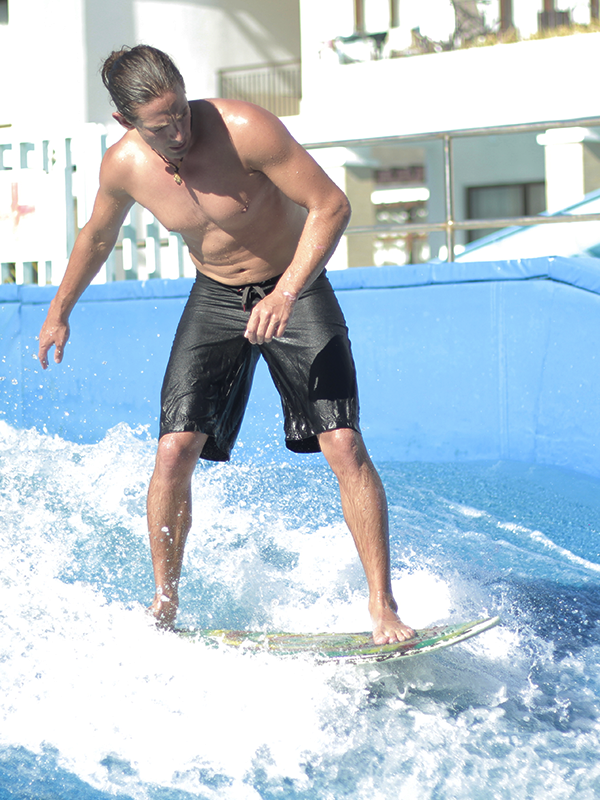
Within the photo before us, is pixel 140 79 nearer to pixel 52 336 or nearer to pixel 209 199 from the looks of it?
pixel 209 199

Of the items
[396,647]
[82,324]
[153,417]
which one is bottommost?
[396,647]

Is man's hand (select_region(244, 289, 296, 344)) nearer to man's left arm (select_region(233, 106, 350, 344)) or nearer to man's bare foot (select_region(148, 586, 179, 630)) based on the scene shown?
man's left arm (select_region(233, 106, 350, 344))

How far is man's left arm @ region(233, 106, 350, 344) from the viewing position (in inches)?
109

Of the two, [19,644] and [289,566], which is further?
[289,566]

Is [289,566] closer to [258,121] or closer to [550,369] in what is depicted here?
[258,121]

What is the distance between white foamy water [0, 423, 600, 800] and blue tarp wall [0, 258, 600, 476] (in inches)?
44.5

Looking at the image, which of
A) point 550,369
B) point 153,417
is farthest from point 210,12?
point 550,369

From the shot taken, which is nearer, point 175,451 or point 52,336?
point 175,451

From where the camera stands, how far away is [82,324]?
267 inches

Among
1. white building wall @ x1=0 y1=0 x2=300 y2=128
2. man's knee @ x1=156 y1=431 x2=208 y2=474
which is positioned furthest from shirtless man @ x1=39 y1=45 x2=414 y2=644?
white building wall @ x1=0 y1=0 x2=300 y2=128

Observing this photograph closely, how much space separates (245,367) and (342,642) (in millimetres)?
999

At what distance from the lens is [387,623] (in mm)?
2738

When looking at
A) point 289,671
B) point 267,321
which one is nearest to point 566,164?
point 267,321

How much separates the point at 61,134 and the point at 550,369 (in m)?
4.14
